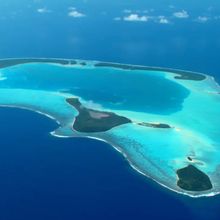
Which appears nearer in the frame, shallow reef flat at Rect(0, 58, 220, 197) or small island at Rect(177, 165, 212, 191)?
small island at Rect(177, 165, 212, 191)

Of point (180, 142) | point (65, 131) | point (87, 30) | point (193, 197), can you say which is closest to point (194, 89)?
point (180, 142)

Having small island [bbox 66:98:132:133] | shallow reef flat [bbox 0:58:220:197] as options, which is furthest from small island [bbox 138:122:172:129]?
small island [bbox 66:98:132:133]

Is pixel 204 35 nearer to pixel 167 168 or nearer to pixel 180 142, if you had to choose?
pixel 180 142

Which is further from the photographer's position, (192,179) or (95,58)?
(95,58)

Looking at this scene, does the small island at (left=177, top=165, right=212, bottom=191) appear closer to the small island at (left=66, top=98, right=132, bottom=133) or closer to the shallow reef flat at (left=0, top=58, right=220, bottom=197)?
the shallow reef flat at (left=0, top=58, right=220, bottom=197)

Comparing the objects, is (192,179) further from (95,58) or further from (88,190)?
(95,58)

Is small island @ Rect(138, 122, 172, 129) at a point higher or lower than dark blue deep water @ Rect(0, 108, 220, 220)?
higher

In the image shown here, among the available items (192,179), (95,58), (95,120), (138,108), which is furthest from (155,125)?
(95,58)
